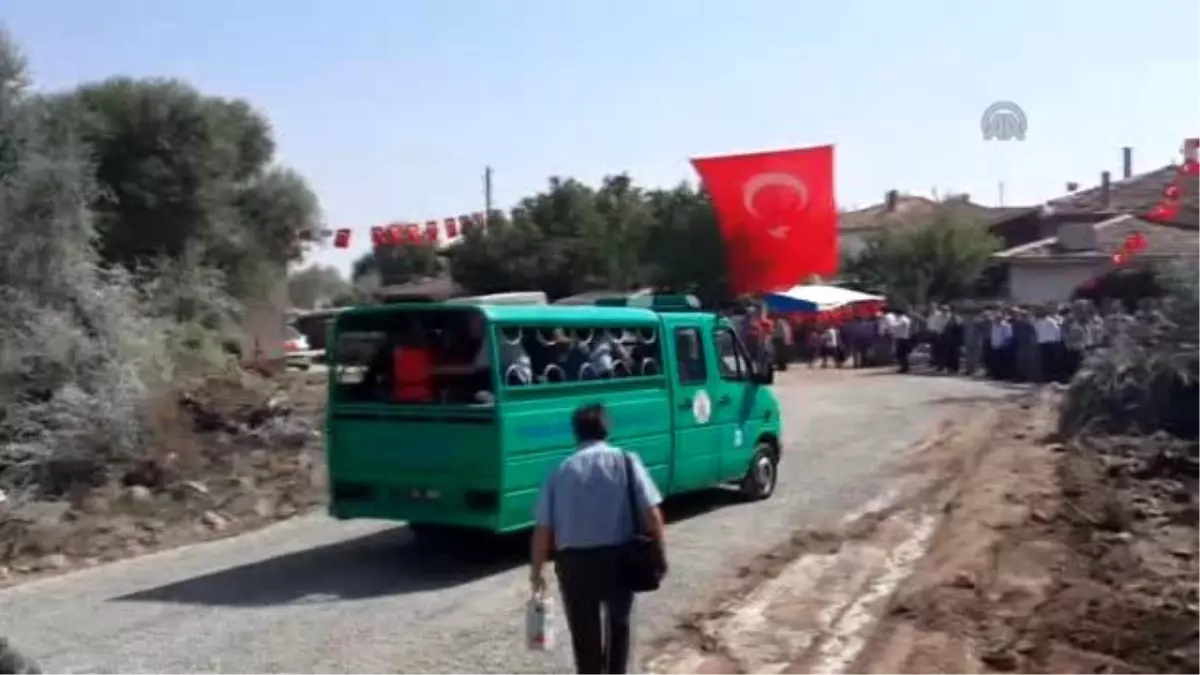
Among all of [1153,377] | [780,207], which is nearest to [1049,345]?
[780,207]

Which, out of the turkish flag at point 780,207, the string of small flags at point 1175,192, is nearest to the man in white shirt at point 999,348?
the string of small flags at point 1175,192

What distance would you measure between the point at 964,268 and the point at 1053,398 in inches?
1241

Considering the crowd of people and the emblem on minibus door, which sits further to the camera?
the crowd of people

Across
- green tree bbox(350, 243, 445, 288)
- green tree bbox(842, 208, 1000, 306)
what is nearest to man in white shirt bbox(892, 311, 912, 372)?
green tree bbox(842, 208, 1000, 306)

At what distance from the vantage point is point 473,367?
13477mm

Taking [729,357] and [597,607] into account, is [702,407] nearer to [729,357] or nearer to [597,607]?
[729,357]

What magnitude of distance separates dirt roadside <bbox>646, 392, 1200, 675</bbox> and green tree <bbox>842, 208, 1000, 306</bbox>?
136 ft

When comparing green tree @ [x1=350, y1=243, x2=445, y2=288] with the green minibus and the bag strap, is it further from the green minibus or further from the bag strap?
the bag strap

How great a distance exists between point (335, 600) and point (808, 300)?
3313 cm

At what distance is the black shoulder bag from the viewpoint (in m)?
8.44

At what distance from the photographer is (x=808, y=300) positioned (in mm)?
44625

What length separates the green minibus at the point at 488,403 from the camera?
13258mm

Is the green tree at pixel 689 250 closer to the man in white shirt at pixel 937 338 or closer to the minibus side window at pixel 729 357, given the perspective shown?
the man in white shirt at pixel 937 338

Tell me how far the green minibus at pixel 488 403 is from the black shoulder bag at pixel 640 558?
466 centimetres
